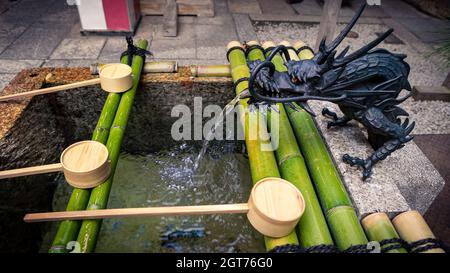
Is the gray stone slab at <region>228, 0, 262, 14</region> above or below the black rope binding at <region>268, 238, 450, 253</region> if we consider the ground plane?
below

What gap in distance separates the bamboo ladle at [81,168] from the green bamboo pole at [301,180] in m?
1.59

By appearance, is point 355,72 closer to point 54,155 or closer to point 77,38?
point 54,155

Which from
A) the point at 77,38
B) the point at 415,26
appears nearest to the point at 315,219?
the point at 77,38

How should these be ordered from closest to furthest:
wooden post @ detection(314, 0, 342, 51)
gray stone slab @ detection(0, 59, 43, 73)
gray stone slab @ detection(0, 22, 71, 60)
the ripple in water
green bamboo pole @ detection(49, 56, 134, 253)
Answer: green bamboo pole @ detection(49, 56, 134, 253) < the ripple in water < gray stone slab @ detection(0, 59, 43, 73) < wooden post @ detection(314, 0, 342, 51) < gray stone slab @ detection(0, 22, 71, 60)

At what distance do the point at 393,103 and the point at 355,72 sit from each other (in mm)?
Answer: 493

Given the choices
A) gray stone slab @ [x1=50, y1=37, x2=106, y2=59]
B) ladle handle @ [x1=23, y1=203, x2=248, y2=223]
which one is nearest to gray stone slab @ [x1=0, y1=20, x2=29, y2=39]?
gray stone slab @ [x1=50, y1=37, x2=106, y2=59]

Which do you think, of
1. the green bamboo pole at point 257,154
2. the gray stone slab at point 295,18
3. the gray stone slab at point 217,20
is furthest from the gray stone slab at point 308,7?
the green bamboo pole at point 257,154

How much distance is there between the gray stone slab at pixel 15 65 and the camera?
5156mm

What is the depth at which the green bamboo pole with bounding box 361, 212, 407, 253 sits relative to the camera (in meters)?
2.23

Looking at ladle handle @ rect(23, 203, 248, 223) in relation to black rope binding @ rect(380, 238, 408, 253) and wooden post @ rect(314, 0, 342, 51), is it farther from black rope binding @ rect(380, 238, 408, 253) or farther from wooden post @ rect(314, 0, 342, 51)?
wooden post @ rect(314, 0, 342, 51)

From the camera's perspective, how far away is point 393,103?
249cm

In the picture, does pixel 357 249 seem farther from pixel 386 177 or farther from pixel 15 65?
pixel 15 65

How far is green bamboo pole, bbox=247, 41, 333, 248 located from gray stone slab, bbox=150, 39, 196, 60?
3330 mm

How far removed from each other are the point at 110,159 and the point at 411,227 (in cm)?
254
